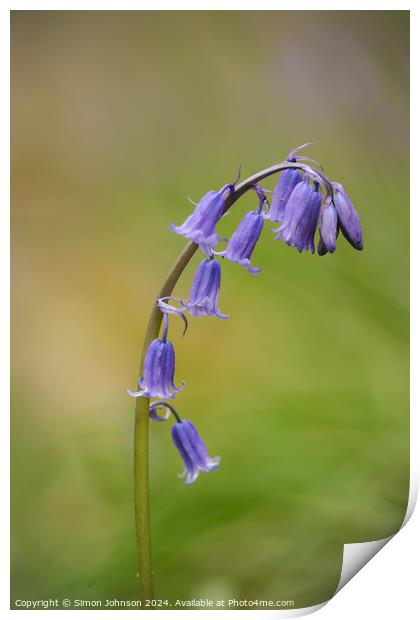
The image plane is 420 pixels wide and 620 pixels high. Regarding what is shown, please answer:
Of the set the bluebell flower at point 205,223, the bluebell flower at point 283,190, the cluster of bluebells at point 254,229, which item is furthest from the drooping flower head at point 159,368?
the bluebell flower at point 283,190

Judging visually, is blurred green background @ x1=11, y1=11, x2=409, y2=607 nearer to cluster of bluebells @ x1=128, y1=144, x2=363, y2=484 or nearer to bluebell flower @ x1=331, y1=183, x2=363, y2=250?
cluster of bluebells @ x1=128, y1=144, x2=363, y2=484

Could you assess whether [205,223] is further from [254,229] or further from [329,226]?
[329,226]

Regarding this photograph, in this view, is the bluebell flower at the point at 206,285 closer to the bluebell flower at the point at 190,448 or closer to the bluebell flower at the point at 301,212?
the bluebell flower at the point at 301,212

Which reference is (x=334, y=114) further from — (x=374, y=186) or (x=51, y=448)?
(x=51, y=448)

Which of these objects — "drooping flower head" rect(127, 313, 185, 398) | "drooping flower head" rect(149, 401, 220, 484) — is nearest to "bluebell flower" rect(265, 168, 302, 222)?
"drooping flower head" rect(127, 313, 185, 398)

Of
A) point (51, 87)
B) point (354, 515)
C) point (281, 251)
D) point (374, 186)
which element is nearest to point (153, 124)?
point (51, 87)

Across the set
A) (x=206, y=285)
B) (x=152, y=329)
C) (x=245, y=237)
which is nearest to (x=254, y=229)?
(x=245, y=237)
